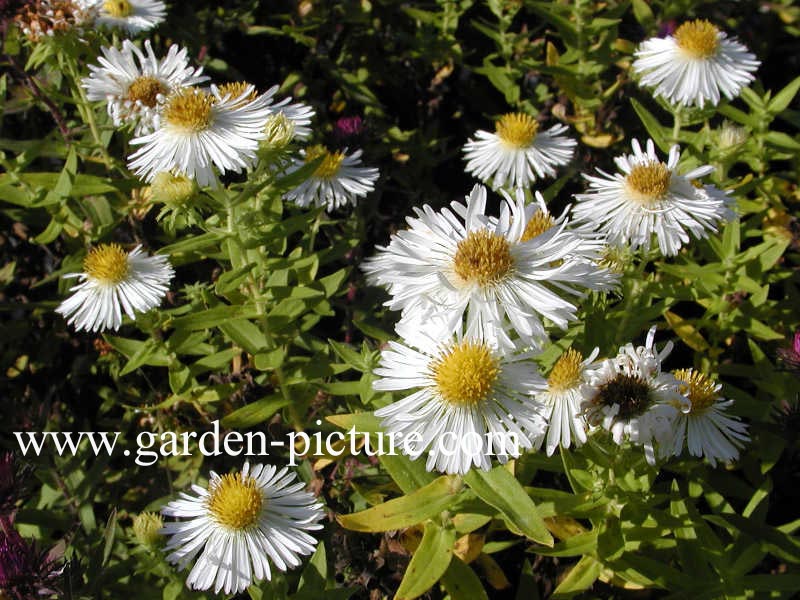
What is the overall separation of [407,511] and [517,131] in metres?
1.38

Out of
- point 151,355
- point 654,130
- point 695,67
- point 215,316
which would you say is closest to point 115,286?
point 151,355

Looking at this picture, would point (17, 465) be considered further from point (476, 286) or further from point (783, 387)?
point (783, 387)

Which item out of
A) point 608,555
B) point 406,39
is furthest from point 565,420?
point 406,39

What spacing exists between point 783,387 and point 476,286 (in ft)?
4.09

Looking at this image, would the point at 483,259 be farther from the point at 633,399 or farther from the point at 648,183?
the point at 648,183

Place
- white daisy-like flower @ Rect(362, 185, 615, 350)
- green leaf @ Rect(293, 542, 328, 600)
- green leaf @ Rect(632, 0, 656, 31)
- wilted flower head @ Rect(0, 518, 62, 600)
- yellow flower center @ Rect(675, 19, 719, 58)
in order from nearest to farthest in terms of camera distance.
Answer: white daisy-like flower @ Rect(362, 185, 615, 350)
wilted flower head @ Rect(0, 518, 62, 600)
green leaf @ Rect(293, 542, 328, 600)
yellow flower center @ Rect(675, 19, 719, 58)
green leaf @ Rect(632, 0, 656, 31)

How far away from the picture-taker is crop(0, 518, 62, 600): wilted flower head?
1.58 m

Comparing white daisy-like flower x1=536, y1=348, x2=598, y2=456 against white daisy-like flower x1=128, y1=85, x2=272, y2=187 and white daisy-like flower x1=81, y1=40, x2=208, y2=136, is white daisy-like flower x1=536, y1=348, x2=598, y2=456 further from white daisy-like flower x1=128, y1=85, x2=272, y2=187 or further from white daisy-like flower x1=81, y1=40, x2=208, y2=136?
white daisy-like flower x1=81, y1=40, x2=208, y2=136

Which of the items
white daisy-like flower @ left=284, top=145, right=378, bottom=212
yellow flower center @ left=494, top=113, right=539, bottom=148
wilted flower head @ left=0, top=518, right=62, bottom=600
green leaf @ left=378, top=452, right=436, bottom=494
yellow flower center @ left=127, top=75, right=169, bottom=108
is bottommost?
wilted flower head @ left=0, top=518, right=62, bottom=600

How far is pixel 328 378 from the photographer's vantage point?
90.2 inches

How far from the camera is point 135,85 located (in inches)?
75.0

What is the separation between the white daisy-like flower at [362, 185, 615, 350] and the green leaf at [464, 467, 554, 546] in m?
0.27

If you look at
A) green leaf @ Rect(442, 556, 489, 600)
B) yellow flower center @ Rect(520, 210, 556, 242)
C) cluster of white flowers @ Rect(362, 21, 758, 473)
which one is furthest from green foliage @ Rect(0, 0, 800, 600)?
yellow flower center @ Rect(520, 210, 556, 242)

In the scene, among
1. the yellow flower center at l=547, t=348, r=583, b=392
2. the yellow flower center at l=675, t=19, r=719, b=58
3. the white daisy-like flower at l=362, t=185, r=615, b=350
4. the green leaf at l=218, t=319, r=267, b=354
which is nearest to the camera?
the white daisy-like flower at l=362, t=185, r=615, b=350
